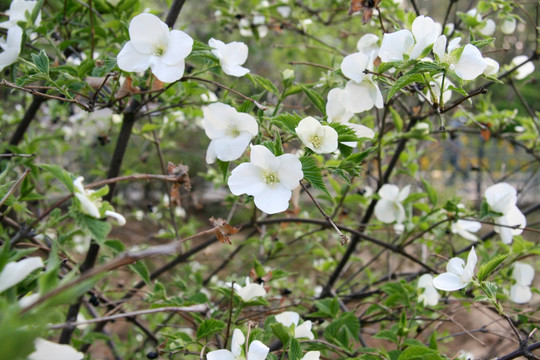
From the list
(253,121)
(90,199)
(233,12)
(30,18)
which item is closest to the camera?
(90,199)

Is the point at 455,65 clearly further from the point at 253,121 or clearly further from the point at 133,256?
the point at 133,256

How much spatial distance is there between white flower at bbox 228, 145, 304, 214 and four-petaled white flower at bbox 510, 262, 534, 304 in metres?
0.75

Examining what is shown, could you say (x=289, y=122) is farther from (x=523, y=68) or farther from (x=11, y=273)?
(x=523, y=68)

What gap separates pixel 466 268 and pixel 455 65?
34cm

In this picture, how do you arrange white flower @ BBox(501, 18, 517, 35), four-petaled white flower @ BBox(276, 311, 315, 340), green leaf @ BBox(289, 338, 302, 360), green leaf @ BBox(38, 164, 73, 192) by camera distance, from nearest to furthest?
green leaf @ BBox(38, 164, 73, 192), green leaf @ BBox(289, 338, 302, 360), four-petaled white flower @ BBox(276, 311, 315, 340), white flower @ BBox(501, 18, 517, 35)

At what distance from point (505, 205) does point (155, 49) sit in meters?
0.81

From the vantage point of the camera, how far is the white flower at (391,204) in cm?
119

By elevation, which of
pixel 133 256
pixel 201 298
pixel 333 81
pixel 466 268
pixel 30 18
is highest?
pixel 30 18

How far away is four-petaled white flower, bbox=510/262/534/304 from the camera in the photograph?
3.59 ft

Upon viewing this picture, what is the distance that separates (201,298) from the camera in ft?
3.16

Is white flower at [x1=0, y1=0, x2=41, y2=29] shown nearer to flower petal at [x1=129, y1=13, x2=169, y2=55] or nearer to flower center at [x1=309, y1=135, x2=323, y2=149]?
flower petal at [x1=129, y1=13, x2=169, y2=55]

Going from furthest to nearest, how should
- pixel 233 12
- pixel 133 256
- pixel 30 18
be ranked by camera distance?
pixel 233 12, pixel 30 18, pixel 133 256

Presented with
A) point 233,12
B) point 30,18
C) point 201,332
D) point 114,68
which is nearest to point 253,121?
point 114,68

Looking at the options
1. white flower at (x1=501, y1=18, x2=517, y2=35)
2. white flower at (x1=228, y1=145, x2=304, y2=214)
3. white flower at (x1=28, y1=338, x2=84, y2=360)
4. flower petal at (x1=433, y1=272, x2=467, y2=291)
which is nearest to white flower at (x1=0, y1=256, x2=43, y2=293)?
white flower at (x1=28, y1=338, x2=84, y2=360)
